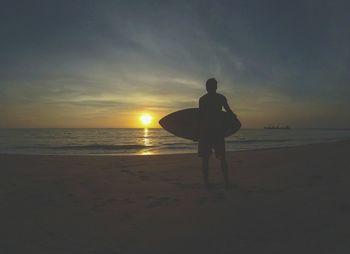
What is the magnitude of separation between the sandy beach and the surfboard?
3.31ft

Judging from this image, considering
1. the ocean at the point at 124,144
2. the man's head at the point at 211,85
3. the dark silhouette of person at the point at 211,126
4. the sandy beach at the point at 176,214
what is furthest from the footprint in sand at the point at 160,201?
the ocean at the point at 124,144

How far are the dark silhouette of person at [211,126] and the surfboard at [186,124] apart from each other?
72 centimetres

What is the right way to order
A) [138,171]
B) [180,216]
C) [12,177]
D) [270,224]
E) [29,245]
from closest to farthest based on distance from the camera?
[29,245]
[270,224]
[180,216]
[12,177]
[138,171]

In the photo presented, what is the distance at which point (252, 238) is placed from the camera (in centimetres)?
360

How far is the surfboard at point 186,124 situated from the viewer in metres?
7.35

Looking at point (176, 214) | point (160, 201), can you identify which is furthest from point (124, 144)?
point (176, 214)

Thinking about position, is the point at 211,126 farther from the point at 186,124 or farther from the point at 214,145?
the point at 186,124

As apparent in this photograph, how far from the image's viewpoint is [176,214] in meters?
4.55

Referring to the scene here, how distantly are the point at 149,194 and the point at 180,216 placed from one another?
1.49 metres

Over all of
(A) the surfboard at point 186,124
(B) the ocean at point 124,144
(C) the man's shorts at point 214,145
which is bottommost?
(B) the ocean at point 124,144

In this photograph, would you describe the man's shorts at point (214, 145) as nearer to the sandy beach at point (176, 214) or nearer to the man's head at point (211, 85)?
the sandy beach at point (176, 214)

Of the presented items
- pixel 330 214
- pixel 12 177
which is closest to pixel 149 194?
pixel 330 214

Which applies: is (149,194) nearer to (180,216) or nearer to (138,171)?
(180,216)

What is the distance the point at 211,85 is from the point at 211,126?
0.76 m
